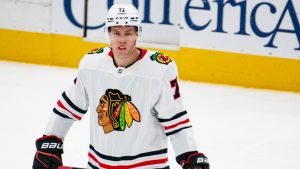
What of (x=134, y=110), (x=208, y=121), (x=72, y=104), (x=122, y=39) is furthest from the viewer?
(x=208, y=121)

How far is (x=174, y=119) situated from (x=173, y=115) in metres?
0.02

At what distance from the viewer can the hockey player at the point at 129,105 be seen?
293cm

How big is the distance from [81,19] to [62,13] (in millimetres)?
228

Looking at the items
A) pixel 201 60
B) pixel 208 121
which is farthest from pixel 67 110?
pixel 201 60

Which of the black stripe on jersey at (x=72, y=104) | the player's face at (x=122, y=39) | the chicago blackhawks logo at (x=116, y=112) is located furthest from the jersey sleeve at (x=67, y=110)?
the player's face at (x=122, y=39)

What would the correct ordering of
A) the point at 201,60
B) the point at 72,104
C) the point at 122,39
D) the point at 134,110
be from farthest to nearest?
1. the point at 201,60
2. the point at 72,104
3. the point at 134,110
4. the point at 122,39

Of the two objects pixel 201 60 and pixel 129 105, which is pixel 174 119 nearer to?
pixel 129 105

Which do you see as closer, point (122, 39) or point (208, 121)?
point (122, 39)

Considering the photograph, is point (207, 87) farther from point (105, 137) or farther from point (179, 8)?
point (105, 137)

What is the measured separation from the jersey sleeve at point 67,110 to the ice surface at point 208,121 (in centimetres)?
178

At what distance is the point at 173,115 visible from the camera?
2947 millimetres

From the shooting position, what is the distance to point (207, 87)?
7676 millimetres

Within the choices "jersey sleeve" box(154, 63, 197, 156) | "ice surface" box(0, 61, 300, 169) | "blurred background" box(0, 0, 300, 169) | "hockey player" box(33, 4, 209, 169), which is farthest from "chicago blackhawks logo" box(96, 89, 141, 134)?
"blurred background" box(0, 0, 300, 169)

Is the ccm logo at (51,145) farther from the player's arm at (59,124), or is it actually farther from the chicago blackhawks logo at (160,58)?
the chicago blackhawks logo at (160,58)
